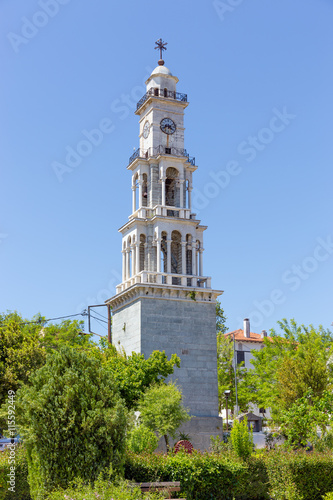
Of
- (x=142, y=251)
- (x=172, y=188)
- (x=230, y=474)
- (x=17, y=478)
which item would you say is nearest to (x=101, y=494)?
(x=17, y=478)

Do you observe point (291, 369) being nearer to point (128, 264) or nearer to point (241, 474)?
point (128, 264)

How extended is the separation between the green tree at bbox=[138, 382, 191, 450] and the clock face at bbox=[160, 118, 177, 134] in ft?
67.5

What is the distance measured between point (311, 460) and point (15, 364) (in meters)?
16.2

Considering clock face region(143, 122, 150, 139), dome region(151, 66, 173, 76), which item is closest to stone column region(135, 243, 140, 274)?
clock face region(143, 122, 150, 139)

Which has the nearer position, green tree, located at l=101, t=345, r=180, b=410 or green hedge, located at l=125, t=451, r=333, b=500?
green hedge, located at l=125, t=451, r=333, b=500

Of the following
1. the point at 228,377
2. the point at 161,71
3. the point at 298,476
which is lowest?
the point at 298,476

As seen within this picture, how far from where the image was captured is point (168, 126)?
4469 cm

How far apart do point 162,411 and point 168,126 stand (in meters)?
22.5

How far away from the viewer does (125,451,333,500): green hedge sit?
1912 cm

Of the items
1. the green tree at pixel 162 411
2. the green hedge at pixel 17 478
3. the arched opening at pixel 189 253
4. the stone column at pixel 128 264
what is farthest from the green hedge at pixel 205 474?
the stone column at pixel 128 264

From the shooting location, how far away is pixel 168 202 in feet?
150

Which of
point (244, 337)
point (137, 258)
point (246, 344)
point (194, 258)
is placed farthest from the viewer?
point (244, 337)

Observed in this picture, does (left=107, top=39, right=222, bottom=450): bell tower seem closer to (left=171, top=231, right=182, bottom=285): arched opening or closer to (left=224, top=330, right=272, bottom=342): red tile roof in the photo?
(left=171, top=231, right=182, bottom=285): arched opening

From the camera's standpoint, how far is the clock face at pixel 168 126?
44.5m
